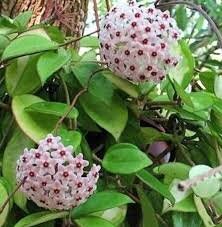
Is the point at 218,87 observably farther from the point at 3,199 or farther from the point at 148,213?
the point at 3,199

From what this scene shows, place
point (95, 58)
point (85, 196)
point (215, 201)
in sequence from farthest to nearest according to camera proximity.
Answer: point (95, 58)
point (215, 201)
point (85, 196)

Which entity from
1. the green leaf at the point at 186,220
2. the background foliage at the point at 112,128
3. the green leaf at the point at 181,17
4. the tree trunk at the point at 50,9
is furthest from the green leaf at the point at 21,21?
the green leaf at the point at 181,17

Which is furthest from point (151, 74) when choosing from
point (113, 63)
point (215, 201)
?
point (215, 201)

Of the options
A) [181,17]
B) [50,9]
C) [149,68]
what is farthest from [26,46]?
[181,17]

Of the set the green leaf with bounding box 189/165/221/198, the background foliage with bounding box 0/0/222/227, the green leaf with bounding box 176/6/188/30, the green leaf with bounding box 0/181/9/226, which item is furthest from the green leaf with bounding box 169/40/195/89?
the green leaf with bounding box 176/6/188/30

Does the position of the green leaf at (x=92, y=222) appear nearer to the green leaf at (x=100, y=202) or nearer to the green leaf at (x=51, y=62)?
the green leaf at (x=100, y=202)

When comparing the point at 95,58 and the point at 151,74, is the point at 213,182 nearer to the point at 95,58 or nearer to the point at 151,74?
the point at 151,74

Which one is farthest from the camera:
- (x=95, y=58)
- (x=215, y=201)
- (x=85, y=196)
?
(x=95, y=58)
